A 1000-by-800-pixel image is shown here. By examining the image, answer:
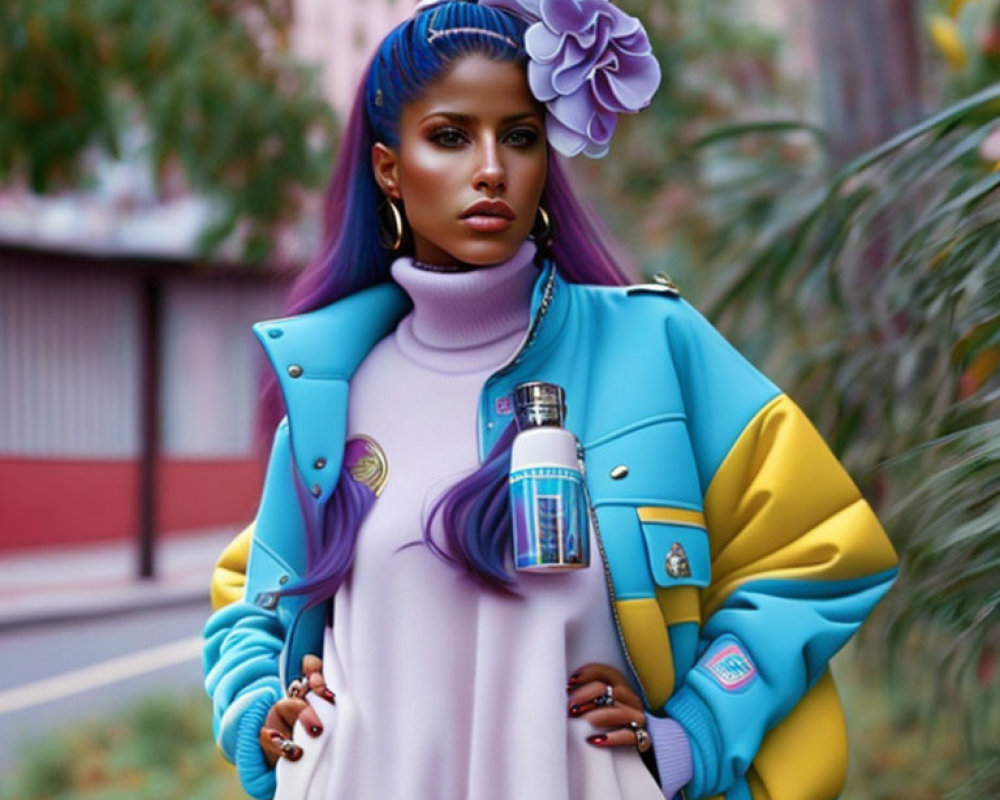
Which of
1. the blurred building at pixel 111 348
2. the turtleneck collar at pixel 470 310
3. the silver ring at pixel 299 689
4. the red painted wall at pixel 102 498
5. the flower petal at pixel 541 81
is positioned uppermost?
the flower petal at pixel 541 81

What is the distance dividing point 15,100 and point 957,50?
3.39m

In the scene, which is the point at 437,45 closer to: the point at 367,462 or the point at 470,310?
the point at 470,310

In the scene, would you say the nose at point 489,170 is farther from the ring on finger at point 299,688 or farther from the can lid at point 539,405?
the ring on finger at point 299,688

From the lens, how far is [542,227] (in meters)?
2.09

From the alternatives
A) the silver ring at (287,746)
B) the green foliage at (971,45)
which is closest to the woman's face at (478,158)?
the silver ring at (287,746)

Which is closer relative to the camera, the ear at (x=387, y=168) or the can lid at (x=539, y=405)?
the can lid at (x=539, y=405)

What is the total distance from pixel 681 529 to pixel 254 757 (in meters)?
0.61

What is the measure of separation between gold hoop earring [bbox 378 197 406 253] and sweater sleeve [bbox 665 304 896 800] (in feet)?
1.27

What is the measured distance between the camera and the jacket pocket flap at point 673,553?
1.86 metres

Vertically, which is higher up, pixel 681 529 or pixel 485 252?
→ pixel 485 252

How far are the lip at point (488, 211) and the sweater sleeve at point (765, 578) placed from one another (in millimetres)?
268

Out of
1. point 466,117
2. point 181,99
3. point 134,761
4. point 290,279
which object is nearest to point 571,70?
point 466,117

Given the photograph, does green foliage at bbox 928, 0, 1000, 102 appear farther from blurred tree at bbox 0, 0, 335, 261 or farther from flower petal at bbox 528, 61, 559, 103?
blurred tree at bbox 0, 0, 335, 261

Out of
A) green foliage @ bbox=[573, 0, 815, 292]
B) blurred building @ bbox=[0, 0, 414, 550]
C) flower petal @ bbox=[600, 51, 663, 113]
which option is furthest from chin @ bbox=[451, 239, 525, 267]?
blurred building @ bbox=[0, 0, 414, 550]
